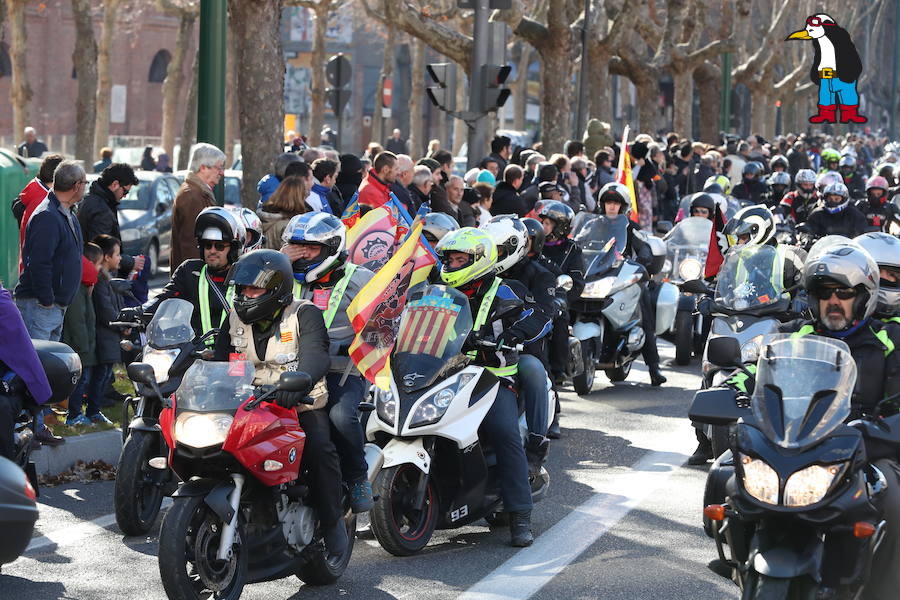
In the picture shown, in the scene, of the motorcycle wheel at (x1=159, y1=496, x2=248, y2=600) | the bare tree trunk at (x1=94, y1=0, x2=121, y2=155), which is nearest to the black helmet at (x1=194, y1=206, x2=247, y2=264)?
the motorcycle wheel at (x1=159, y1=496, x2=248, y2=600)

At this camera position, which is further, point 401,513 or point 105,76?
point 105,76

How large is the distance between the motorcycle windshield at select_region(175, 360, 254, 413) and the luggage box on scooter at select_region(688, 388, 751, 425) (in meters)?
1.74

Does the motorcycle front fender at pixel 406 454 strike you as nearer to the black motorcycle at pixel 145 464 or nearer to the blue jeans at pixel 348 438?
the blue jeans at pixel 348 438

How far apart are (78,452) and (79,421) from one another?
89 cm

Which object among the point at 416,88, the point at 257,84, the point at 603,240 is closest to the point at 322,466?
the point at 603,240

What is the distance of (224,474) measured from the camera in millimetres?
6434

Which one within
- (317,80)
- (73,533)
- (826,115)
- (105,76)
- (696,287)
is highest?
(317,80)

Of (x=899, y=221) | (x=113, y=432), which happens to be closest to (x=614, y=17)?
(x=899, y=221)

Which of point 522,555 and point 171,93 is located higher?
point 171,93

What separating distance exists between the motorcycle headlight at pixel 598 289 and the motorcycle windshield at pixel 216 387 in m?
7.58

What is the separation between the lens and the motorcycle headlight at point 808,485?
17.0ft

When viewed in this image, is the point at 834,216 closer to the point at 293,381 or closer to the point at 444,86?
the point at 444,86

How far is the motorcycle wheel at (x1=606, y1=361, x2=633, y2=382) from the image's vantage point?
14266 millimetres

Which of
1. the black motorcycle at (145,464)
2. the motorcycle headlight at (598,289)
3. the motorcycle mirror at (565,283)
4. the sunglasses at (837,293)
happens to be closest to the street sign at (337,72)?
the motorcycle headlight at (598,289)
